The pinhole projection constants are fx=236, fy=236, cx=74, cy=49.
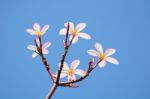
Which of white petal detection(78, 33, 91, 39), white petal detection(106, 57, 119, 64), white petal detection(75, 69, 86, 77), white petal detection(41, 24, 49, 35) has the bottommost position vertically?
white petal detection(75, 69, 86, 77)

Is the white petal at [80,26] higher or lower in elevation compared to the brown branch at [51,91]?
higher

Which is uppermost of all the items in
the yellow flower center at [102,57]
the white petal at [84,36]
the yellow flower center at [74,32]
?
the yellow flower center at [74,32]

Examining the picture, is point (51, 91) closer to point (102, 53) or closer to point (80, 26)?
point (102, 53)

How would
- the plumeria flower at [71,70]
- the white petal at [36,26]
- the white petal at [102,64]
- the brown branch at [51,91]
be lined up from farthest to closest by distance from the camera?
the white petal at [36,26]
the plumeria flower at [71,70]
the white petal at [102,64]
the brown branch at [51,91]

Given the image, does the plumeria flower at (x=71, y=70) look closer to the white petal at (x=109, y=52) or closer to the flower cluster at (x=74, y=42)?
the flower cluster at (x=74, y=42)

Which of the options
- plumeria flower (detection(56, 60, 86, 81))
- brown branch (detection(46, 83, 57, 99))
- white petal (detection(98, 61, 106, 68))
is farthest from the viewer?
plumeria flower (detection(56, 60, 86, 81))

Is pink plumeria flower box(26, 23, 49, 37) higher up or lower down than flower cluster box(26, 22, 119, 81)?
higher up

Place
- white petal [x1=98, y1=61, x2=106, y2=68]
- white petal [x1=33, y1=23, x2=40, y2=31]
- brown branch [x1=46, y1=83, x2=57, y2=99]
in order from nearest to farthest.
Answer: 1. brown branch [x1=46, y1=83, x2=57, y2=99]
2. white petal [x1=98, y1=61, x2=106, y2=68]
3. white petal [x1=33, y1=23, x2=40, y2=31]

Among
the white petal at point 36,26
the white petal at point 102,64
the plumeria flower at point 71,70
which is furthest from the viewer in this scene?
the white petal at point 36,26

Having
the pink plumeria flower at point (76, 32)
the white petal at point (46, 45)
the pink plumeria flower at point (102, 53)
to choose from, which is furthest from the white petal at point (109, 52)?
the white petal at point (46, 45)

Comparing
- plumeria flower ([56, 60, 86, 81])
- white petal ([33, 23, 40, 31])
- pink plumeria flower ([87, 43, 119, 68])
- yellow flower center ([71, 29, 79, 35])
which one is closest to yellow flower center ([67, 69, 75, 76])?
plumeria flower ([56, 60, 86, 81])

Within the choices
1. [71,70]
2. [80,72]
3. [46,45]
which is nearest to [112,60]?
[80,72]

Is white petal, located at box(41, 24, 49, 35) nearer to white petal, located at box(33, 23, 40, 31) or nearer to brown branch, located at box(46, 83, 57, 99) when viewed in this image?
white petal, located at box(33, 23, 40, 31)
